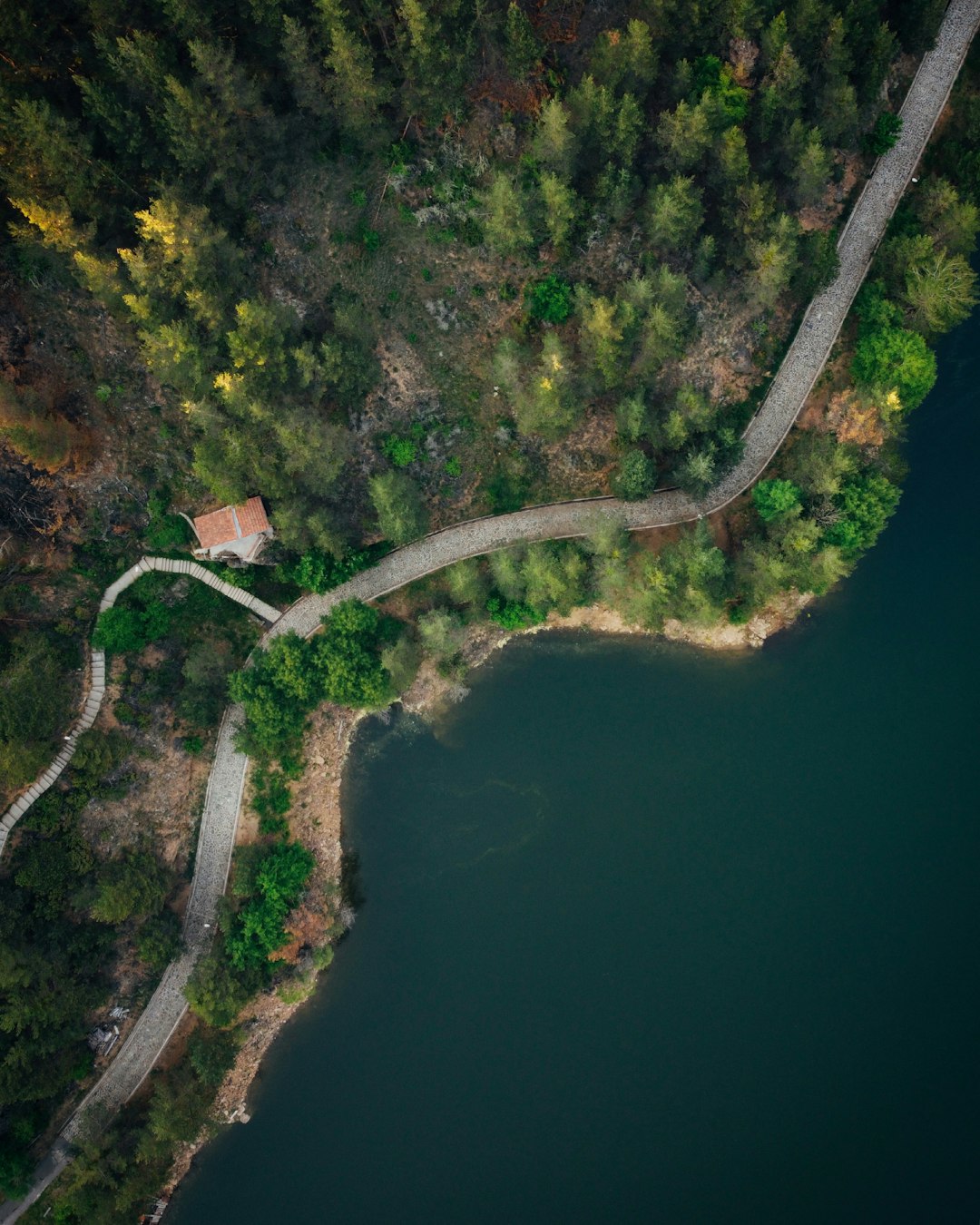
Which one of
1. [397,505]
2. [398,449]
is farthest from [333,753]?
[398,449]

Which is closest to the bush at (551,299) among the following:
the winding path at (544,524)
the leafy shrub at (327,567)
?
the winding path at (544,524)

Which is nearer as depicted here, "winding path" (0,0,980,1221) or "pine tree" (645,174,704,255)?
"pine tree" (645,174,704,255)

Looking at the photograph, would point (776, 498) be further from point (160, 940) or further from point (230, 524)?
point (160, 940)

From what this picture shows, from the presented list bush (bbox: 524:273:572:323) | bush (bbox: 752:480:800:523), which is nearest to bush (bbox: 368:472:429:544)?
bush (bbox: 524:273:572:323)

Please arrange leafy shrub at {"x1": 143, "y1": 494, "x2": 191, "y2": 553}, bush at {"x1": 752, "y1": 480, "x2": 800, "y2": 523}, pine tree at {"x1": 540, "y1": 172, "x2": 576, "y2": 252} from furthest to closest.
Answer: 1. leafy shrub at {"x1": 143, "y1": 494, "x2": 191, "y2": 553}
2. bush at {"x1": 752, "y1": 480, "x2": 800, "y2": 523}
3. pine tree at {"x1": 540, "y1": 172, "x2": 576, "y2": 252}

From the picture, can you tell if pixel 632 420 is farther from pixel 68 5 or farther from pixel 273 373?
pixel 68 5

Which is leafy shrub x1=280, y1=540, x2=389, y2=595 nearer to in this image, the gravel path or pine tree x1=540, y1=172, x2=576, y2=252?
the gravel path

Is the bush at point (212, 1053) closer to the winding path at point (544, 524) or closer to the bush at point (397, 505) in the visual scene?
the winding path at point (544, 524)
